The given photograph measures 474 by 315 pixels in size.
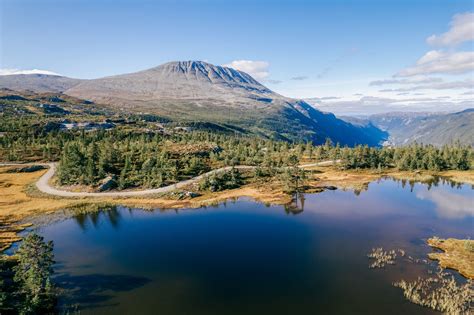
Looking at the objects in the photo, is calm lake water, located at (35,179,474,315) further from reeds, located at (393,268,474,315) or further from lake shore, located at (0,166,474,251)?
lake shore, located at (0,166,474,251)

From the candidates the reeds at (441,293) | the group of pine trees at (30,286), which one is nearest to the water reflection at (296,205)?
the reeds at (441,293)

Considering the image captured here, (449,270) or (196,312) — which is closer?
(196,312)

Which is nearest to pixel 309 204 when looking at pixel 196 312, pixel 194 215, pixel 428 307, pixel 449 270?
pixel 194 215

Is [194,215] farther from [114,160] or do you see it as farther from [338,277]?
[114,160]

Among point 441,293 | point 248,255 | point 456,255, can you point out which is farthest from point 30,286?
point 456,255

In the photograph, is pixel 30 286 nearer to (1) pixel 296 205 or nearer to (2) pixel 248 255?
(2) pixel 248 255

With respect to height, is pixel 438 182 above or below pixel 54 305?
above

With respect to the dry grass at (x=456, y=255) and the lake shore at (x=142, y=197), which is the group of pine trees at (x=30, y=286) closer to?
the lake shore at (x=142, y=197)

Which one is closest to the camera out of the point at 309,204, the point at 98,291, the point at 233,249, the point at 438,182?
the point at 98,291
